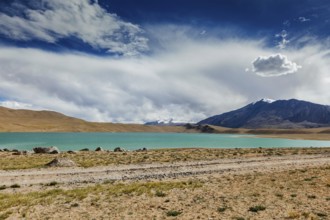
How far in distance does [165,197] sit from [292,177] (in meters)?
13.8

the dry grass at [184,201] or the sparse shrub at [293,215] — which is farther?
the dry grass at [184,201]

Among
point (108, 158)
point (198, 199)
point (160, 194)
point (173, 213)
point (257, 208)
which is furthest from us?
point (108, 158)

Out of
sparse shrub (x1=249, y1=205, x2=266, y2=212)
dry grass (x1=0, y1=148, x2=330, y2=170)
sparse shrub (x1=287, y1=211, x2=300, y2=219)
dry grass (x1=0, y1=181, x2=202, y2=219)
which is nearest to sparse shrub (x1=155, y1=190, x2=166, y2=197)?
dry grass (x1=0, y1=181, x2=202, y2=219)

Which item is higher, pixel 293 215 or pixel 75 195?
pixel 293 215

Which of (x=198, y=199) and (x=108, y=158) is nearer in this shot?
(x=198, y=199)

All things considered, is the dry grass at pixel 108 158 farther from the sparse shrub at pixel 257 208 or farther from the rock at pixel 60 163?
the sparse shrub at pixel 257 208

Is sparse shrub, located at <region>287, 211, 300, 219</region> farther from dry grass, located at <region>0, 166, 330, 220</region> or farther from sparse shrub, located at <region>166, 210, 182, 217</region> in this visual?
sparse shrub, located at <region>166, 210, 182, 217</region>

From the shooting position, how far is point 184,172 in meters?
32.9

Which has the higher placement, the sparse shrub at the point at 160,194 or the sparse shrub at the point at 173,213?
the sparse shrub at the point at 160,194

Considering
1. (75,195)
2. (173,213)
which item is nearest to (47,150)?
(75,195)

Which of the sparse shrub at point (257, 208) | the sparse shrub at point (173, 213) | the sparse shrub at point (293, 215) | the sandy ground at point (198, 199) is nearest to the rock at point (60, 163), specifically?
the sandy ground at point (198, 199)

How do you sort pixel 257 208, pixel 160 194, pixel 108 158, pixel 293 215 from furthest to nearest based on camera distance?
pixel 108 158, pixel 160 194, pixel 257 208, pixel 293 215

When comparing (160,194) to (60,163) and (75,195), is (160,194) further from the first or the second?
(60,163)

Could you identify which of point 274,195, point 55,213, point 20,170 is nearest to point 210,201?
point 274,195
